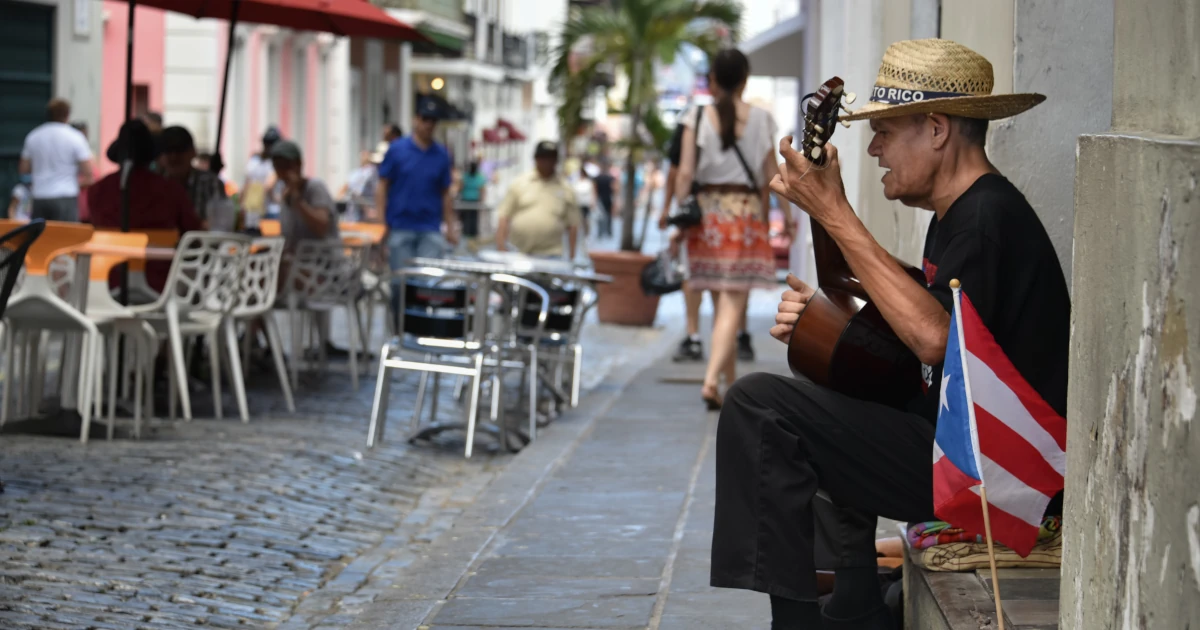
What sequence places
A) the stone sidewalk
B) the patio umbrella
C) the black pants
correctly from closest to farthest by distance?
the black pants
the stone sidewalk
the patio umbrella

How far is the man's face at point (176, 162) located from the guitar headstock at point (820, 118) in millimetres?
7579

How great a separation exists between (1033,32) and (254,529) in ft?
11.1

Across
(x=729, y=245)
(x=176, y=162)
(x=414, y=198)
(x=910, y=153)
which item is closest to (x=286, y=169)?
(x=176, y=162)

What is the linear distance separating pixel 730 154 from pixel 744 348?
2.84m

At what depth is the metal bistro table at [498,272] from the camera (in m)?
8.29

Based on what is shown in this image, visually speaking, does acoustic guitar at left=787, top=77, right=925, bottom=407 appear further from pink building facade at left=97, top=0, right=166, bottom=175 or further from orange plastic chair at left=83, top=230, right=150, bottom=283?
pink building facade at left=97, top=0, right=166, bottom=175

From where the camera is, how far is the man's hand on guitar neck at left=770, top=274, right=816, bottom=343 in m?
3.96

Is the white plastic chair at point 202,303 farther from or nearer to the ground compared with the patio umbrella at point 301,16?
nearer to the ground

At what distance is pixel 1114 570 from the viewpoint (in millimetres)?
2643

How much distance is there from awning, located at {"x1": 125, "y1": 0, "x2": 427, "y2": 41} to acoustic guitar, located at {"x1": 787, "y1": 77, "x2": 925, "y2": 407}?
7481 millimetres

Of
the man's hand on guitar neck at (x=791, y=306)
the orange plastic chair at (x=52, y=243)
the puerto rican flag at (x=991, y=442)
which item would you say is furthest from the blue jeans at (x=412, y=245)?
the puerto rican flag at (x=991, y=442)

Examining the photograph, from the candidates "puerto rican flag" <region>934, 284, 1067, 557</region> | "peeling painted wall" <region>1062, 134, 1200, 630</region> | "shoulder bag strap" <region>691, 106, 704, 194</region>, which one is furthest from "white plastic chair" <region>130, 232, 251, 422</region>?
"peeling painted wall" <region>1062, 134, 1200, 630</region>

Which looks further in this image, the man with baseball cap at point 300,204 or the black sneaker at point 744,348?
the black sneaker at point 744,348

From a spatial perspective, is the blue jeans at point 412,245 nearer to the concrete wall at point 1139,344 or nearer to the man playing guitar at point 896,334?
the man playing guitar at point 896,334
